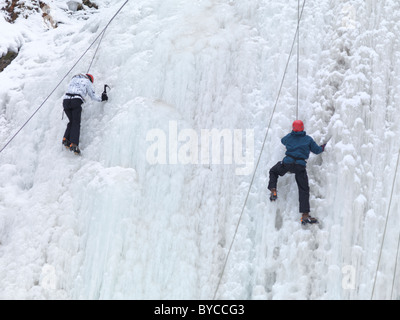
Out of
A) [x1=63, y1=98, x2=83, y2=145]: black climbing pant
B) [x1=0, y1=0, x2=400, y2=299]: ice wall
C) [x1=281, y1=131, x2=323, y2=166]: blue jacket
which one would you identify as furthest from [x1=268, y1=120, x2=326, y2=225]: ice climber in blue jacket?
[x1=63, y1=98, x2=83, y2=145]: black climbing pant

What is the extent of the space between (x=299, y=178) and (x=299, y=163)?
0.56 ft

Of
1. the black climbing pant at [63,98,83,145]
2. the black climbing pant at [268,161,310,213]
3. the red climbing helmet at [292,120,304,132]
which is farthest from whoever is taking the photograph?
the black climbing pant at [63,98,83,145]

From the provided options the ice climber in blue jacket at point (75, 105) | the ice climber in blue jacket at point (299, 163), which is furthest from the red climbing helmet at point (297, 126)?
the ice climber in blue jacket at point (75, 105)

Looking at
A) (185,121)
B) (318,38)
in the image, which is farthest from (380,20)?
(185,121)

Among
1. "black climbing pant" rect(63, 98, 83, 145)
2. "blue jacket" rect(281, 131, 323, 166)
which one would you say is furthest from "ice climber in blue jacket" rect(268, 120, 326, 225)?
"black climbing pant" rect(63, 98, 83, 145)

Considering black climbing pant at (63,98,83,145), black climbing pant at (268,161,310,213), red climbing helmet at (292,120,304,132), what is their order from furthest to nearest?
1. black climbing pant at (63,98,83,145)
2. red climbing helmet at (292,120,304,132)
3. black climbing pant at (268,161,310,213)

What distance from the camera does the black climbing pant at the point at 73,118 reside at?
573 centimetres

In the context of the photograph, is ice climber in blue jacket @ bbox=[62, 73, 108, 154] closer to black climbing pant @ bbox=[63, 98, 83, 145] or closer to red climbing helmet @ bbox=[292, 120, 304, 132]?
black climbing pant @ bbox=[63, 98, 83, 145]

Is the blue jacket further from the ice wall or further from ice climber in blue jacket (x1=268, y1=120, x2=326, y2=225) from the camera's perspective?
the ice wall

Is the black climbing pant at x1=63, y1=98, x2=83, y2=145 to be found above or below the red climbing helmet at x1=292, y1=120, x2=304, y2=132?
below

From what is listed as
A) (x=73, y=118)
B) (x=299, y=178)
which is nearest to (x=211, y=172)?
(x=299, y=178)

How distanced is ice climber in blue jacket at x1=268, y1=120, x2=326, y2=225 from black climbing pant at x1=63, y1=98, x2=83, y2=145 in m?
2.64

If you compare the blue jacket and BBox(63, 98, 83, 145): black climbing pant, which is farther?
BBox(63, 98, 83, 145): black climbing pant

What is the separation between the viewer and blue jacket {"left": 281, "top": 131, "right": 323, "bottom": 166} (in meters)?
4.80
